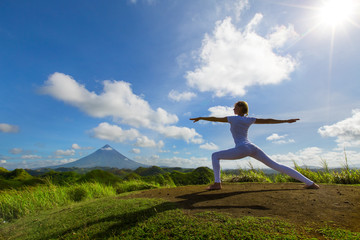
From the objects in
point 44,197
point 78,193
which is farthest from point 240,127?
point 44,197

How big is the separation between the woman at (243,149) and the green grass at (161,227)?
2.03 metres

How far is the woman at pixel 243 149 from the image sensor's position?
525cm

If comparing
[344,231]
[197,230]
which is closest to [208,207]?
[197,230]

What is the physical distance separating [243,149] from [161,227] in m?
3.07

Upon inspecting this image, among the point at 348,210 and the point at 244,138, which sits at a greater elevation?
the point at 244,138

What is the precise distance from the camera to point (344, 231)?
2887 millimetres

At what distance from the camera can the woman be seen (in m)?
5.25

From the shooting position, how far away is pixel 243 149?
205 inches

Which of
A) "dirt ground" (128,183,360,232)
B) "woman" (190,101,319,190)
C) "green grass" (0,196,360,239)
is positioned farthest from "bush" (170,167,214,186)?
"green grass" (0,196,360,239)

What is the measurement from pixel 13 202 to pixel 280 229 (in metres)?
9.16

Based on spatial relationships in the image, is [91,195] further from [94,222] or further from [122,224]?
[122,224]

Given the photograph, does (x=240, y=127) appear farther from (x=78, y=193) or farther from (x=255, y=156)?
(x=78, y=193)

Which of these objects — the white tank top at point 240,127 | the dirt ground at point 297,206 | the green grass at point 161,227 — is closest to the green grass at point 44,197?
the green grass at point 161,227

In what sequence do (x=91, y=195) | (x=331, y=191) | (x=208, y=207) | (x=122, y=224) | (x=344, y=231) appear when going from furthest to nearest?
(x=91, y=195)
(x=331, y=191)
(x=208, y=207)
(x=122, y=224)
(x=344, y=231)
